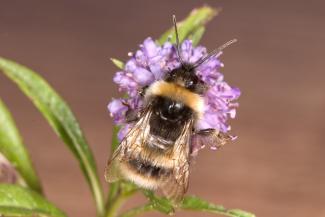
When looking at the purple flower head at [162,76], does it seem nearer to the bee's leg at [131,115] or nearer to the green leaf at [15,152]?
the bee's leg at [131,115]

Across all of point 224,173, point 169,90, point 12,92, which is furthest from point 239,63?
point 169,90

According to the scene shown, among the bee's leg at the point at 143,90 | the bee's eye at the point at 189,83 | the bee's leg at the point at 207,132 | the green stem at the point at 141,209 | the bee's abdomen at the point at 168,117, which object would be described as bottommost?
the green stem at the point at 141,209

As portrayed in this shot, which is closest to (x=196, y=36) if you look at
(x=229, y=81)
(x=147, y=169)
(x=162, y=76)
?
(x=162, y=76)

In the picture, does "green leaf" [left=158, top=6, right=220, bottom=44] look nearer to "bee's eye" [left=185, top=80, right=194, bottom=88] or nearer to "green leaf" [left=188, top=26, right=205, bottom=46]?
"green leaf" [left=188, top=26, right=205, bottom=46]

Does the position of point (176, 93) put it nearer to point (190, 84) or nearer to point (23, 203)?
point (190, 84)

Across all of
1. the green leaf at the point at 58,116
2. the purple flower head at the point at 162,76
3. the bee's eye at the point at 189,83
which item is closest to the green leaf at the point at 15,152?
the green leaf at the point at 58,116

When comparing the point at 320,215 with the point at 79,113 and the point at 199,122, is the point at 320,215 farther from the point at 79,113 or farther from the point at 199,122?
the point at 199,122
